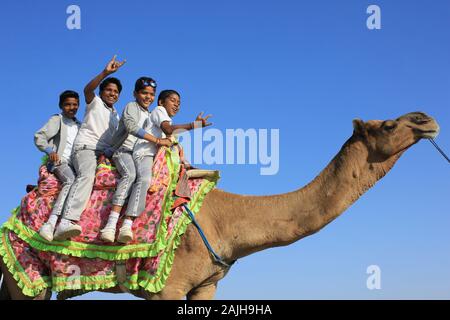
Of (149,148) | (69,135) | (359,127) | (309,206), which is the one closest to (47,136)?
(69,135)

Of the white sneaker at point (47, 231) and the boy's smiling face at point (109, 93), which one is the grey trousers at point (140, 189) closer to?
the white sneaker at point (47, 231)

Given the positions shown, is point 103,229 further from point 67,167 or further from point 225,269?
point 225,269

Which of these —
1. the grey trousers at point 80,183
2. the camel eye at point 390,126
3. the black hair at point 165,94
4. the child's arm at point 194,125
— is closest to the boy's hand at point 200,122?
the child's arm at point 194,125

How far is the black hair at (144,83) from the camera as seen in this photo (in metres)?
7.96

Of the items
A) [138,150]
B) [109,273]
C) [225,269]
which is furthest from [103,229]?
[225,269]

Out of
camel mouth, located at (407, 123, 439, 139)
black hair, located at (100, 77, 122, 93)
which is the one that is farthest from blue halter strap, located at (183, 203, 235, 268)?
camel mouth, located at (407, 123, 439, 139)

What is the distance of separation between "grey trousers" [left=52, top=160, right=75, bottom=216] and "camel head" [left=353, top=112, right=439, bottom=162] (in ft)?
12.0

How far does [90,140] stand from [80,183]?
2.20 feet

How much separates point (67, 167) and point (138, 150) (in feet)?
3.33

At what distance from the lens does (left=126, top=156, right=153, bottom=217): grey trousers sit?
7395 mm

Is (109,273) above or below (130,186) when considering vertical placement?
below

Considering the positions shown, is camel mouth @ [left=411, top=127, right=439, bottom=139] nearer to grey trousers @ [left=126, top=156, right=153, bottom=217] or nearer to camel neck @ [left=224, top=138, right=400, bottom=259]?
camel neck @ [left=224, top=138, right=400, bottom=259]

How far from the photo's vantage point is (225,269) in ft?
25.6
